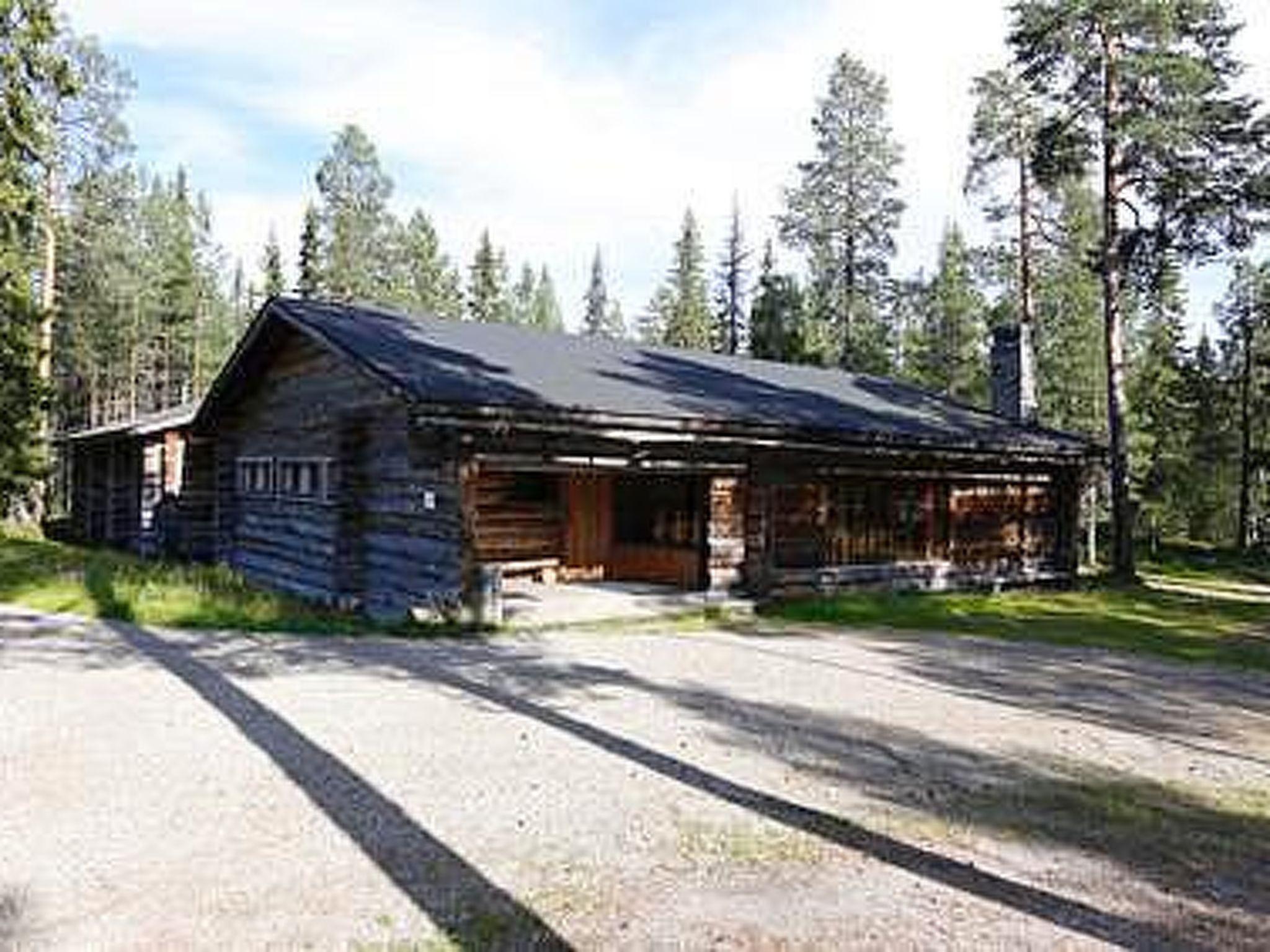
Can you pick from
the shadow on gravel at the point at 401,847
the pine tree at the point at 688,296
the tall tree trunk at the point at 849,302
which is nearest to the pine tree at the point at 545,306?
the pine tree at the point at 688,296

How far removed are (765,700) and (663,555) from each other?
916 centimetres

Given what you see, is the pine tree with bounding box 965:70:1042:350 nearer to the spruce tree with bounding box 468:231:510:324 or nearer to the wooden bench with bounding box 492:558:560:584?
the wooden bench with bounding box 492:558:560:584

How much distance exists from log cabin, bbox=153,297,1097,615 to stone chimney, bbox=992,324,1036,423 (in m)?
1.86

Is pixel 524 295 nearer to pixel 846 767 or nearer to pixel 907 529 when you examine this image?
pixel 907 529

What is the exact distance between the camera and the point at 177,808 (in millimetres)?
5934

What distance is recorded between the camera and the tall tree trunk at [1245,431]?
126 ft

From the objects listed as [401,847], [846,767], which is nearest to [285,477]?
[846,767]

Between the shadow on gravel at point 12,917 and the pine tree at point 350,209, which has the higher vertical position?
the pine tree at point 350,209

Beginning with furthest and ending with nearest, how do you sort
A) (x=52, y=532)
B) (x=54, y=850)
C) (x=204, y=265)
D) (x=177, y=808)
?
1. (x=204, y=265)
2. (x=52, y=532)
3. (x=177, y=808)
4. (x=54, y=850)

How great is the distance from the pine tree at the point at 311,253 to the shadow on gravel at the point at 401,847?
39845 millimetres

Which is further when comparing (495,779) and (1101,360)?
(1101,360)

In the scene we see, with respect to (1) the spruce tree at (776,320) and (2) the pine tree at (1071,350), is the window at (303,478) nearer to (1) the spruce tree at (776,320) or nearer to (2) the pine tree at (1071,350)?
(1) the spruce tree at (776,320)

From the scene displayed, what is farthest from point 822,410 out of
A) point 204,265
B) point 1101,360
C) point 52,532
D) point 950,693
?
point 204,265

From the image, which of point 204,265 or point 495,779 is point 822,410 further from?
point 204,265
